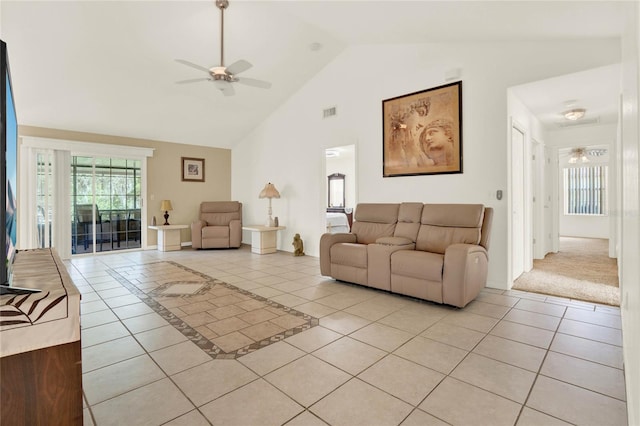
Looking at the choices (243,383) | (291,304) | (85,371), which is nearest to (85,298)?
(85,371)

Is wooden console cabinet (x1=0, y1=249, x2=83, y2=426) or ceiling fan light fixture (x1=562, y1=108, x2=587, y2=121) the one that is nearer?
wooden console cabinet (x1=0, y1=249, x2=83, y2=426)

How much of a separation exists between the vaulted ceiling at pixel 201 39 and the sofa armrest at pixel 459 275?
2172 mm

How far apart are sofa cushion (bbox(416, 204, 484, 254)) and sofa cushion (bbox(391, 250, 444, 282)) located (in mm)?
430

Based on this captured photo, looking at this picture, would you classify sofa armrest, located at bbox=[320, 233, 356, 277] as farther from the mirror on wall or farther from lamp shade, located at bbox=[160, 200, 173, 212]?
the mirror on wall

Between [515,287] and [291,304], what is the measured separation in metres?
2.67

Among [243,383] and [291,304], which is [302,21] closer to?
[291,304]

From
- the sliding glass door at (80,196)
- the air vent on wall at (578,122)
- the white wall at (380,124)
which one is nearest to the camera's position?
the white wall at (380,124)

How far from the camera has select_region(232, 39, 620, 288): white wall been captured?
367cm

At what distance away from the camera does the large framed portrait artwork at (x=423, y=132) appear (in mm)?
4121

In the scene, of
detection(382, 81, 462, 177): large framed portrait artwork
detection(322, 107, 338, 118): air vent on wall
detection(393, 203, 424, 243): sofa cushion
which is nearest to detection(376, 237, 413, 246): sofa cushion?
detection(393, 203, 424, 243): sofa cushion

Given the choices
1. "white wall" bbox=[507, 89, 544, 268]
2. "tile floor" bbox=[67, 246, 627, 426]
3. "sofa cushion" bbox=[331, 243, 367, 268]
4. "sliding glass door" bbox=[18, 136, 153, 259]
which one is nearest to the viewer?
"tile floor" bbox=[67, 246, 627, 426]

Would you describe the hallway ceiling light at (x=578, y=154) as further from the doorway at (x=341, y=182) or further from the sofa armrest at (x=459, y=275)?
the sofa armrest at (x=459, y=275)

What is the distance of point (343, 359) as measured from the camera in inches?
84.7

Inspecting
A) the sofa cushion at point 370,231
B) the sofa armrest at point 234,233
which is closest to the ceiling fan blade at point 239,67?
the sofa cushion at point 370,231
